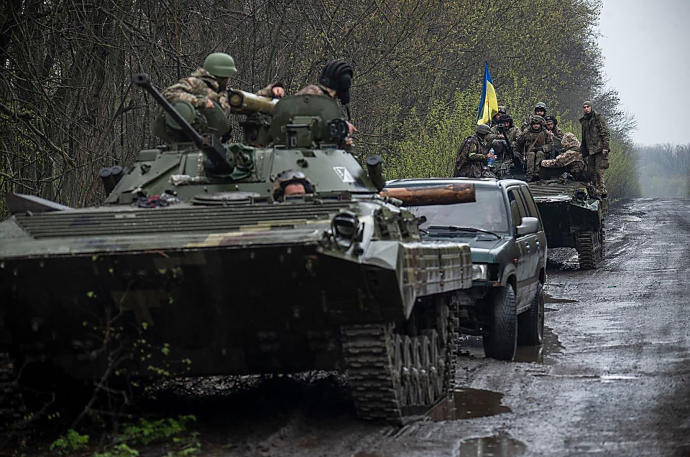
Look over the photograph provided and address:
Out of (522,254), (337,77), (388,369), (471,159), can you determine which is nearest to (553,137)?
(471,159)

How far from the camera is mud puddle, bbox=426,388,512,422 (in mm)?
8625

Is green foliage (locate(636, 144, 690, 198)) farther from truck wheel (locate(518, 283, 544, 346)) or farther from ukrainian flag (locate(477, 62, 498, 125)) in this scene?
truck wheel (locate(518, 283, 544, 346))

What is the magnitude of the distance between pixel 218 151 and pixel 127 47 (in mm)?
6765

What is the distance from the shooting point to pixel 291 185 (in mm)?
8867

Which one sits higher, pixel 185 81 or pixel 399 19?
pixel 399 19

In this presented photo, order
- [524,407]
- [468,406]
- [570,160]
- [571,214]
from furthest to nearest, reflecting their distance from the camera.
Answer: [570,160]
[571,214]
[468,406]
[524,407]

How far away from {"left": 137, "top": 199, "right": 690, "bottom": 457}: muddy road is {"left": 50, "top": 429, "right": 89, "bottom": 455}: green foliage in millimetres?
742

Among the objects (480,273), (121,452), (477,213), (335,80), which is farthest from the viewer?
(477,213)

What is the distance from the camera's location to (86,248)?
715 centimetres

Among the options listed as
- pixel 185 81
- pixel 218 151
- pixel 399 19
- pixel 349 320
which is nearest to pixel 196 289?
pixel 349 320

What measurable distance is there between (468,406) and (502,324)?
7.94ft

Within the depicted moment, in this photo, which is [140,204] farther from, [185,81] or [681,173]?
[681,173]

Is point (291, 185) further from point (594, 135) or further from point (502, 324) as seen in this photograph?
point (594, 135)

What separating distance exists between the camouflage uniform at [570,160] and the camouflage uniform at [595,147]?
36.9 inches
